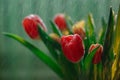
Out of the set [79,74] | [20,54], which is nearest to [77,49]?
[79,74]

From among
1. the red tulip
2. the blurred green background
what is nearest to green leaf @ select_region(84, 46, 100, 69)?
the red tulip

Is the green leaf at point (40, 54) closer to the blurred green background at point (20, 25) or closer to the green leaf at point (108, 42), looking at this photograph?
the green leaf at point (108, 42)

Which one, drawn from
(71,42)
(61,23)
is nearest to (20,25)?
(61,23)

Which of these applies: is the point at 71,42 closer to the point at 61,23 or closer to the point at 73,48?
the point at 73,48

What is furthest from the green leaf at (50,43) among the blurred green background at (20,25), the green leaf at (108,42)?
the blurred green background at (20,25)

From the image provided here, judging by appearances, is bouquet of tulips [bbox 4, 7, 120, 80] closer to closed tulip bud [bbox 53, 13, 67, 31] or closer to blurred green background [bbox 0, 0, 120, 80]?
closed tulip bud [bbox 53, 13, 67, 31]

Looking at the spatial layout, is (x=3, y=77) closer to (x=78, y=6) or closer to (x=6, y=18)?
(x=6, y=18)
